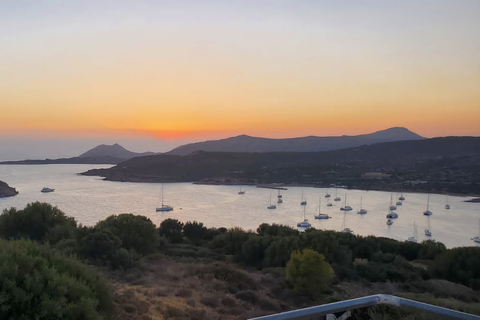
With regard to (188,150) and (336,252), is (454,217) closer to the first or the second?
(336,252)

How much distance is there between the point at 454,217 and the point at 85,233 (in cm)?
4188

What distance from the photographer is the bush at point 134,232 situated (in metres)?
14.2

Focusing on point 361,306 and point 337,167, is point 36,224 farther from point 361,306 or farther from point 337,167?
point 337,167

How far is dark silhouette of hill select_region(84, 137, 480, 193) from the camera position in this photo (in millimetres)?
64500

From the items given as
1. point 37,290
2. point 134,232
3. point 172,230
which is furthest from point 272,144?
point 37,290

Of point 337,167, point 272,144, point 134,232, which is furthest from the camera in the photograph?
point 272,144

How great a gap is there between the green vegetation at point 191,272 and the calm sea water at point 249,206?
17.5 metres

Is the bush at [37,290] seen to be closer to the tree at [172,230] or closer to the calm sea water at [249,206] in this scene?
the tree at [172,230]

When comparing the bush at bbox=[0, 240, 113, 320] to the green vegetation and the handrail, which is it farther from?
the handrail

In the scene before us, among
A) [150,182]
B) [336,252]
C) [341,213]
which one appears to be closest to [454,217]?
[341,213]

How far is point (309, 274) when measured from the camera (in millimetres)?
9953

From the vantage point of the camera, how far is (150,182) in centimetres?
6781

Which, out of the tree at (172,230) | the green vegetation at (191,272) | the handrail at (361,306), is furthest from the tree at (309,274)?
the tree at (172,230)

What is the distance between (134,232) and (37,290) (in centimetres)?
1086
